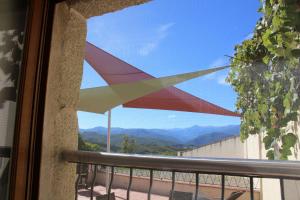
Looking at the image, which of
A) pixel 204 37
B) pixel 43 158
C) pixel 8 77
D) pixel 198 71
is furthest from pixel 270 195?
pixel 8 77

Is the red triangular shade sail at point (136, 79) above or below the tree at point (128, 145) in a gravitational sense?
above

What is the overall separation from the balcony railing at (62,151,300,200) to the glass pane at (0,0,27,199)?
37cm

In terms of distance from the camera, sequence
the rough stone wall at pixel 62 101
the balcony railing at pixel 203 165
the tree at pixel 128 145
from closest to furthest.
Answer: the balcony railing at pixel 203 165, the rough stone wall at pixel 62 101, the tree at pixel 128 145

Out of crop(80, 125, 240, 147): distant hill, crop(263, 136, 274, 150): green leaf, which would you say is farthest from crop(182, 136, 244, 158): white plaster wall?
crop(263, 136, 274, 150): green leaf

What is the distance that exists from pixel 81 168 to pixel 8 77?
75cm

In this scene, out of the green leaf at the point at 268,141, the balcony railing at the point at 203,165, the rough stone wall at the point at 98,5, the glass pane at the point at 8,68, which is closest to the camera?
the balcony railing at the point at 203,165

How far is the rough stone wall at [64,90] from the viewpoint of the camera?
164 cm

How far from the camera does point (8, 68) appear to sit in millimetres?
1505

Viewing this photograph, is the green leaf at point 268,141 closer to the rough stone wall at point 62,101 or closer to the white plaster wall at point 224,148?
the white plaster wall at point 224,148

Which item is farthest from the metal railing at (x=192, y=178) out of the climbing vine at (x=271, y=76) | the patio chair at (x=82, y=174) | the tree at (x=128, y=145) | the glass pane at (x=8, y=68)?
the glass pane at (x=8, y=68)

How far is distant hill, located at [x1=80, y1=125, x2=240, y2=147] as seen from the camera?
217cm

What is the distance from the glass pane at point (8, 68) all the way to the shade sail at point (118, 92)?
1170 millimetres

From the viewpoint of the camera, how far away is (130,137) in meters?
2.41

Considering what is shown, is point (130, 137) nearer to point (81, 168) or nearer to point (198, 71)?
point (81, 168)
